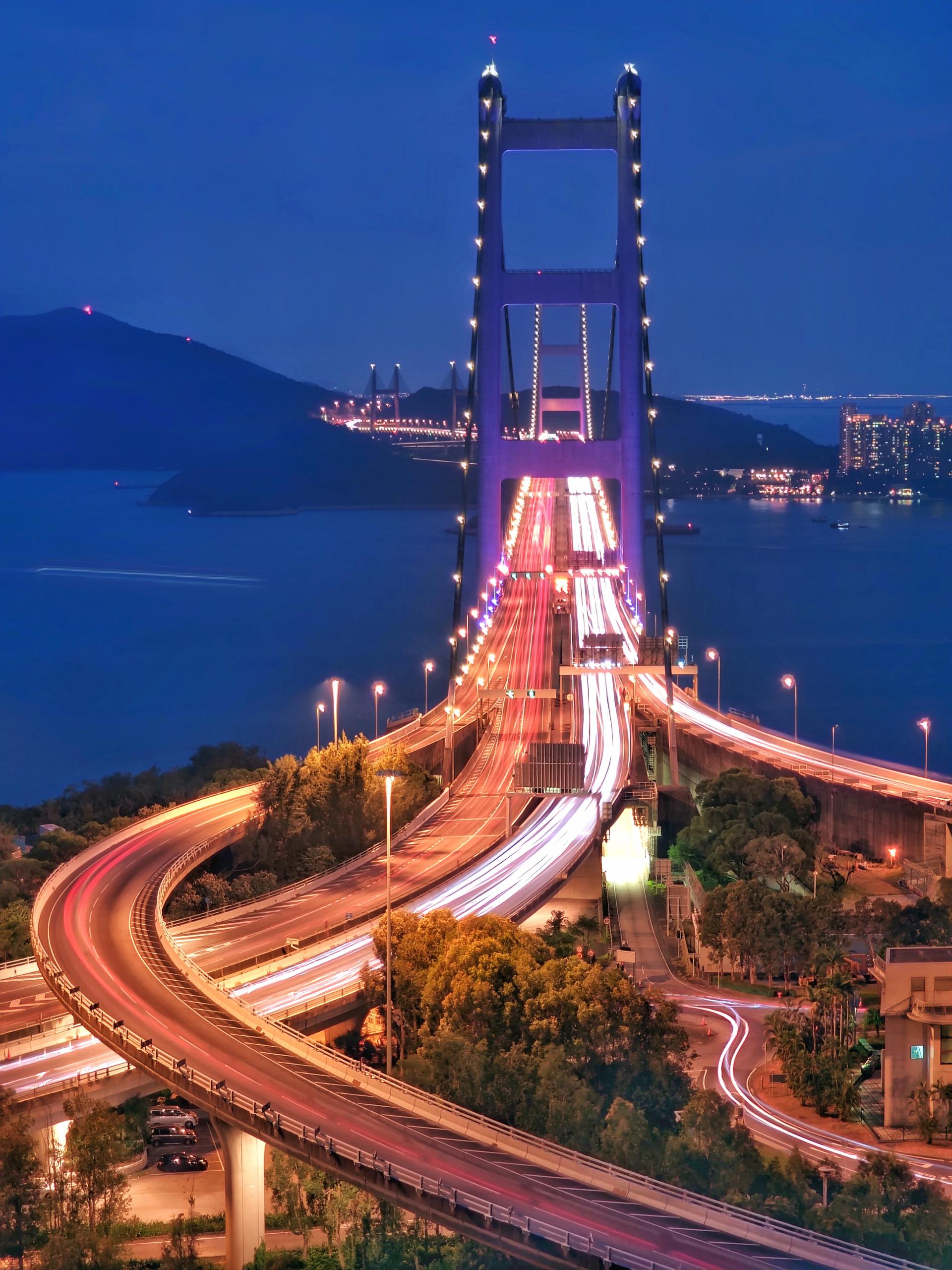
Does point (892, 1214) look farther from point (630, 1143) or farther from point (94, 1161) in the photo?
point (94, 1161)

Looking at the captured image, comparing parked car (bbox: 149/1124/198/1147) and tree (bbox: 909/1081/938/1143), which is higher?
tree (bbox: 909/1081/938/1143)

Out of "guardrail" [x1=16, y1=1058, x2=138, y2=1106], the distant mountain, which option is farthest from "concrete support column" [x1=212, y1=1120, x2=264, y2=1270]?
the distant mountain

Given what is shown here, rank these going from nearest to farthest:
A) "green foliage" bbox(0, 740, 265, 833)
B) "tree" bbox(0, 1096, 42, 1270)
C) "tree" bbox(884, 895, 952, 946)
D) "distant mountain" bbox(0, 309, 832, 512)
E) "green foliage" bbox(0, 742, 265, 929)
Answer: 1. "tree" bbox(0, 1096, 42, 1270)
2. "tree" bbox(884, 895, 952, 946)
3. "green foliage" bbox(0, 742, 265, 929)
4. "green foliage" bbox(0, 740, 265, 833)
5. "distant mountain" bbox(0, 309, 832, 512)

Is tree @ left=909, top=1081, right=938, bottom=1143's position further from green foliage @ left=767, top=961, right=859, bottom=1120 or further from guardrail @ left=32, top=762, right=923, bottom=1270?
guardrail @ left=32, top=762, right=923, bottom=1270

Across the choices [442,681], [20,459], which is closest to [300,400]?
[20,459]

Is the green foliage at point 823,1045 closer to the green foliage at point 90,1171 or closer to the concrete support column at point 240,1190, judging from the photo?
the concrete support column at point 240,1190

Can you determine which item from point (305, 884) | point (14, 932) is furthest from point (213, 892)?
point (14, 932)

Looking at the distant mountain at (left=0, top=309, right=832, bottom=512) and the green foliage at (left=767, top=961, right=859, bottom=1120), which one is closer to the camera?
the green foliage at (left=767, top=961, right=859, bottom=1120)
